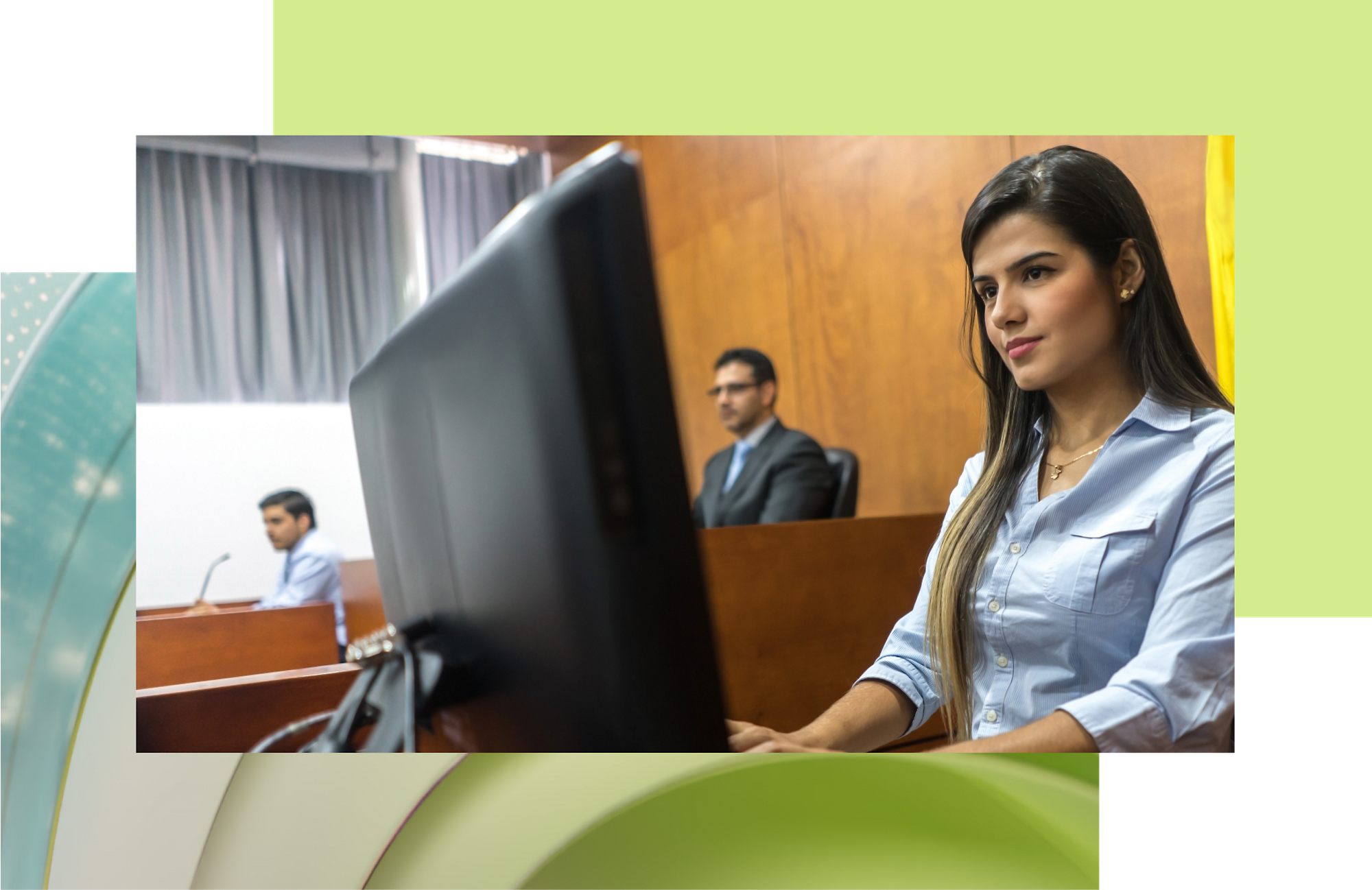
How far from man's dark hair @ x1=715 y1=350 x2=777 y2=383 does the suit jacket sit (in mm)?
201

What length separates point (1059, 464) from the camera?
163cm

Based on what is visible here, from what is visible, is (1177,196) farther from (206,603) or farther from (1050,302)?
(206,603)

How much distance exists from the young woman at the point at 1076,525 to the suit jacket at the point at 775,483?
287 millimetres

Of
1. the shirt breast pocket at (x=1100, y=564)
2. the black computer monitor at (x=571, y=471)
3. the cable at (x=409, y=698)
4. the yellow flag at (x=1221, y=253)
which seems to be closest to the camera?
the black computer monitor at (x=571, y=471)

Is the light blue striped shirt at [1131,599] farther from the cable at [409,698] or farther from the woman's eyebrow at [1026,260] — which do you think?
the cable at [409,698]

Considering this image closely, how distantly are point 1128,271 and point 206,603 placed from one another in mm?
1608

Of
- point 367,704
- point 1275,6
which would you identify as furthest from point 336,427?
point 1275,6

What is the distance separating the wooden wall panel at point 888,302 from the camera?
5.82ft

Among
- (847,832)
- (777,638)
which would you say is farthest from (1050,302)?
(847,832)

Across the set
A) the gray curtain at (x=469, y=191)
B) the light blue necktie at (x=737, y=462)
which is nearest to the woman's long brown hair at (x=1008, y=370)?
the light blue necktie at (x=737, y=462)

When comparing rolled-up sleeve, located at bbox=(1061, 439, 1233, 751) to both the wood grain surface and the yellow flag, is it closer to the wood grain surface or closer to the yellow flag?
the yellow flag

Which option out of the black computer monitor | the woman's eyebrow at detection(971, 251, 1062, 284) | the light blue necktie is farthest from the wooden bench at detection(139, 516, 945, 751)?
the black computer monitor

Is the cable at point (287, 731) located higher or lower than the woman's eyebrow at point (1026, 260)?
lower

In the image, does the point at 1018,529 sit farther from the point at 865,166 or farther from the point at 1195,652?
the point at 865,166
